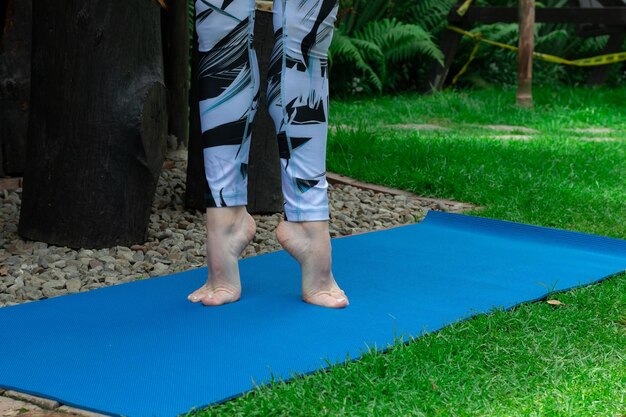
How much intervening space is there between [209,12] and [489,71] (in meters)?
9.72

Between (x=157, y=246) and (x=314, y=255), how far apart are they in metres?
1.32

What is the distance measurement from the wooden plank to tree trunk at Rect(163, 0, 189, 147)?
16.8ft

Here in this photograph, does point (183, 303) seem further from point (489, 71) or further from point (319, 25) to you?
point (489, 71)

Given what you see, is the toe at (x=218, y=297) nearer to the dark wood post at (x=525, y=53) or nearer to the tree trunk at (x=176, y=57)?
the tree trunk at (x=176, y=57)

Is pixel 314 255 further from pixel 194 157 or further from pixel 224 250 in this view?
pixel 194 157

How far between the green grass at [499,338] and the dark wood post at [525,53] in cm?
277

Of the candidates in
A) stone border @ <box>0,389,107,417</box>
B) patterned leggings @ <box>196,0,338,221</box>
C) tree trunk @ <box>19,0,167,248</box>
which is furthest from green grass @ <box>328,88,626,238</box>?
stone border @ <box>0,389,107,417</box>

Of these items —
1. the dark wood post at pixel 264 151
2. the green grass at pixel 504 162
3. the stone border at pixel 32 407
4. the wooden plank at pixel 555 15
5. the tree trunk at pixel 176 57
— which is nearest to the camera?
the stone border at pixel 32 407

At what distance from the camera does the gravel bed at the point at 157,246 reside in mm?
3711

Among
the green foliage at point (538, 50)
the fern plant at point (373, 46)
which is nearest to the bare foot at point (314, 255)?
the fern plant at point (373, 46)

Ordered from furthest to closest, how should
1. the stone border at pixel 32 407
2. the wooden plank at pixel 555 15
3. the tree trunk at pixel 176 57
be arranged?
the wooden plank at pixel 555 15 < the tree trunk at pixel 176 57 < the stone border at pixel 32 407

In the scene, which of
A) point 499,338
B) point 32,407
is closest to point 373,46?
point 499,338

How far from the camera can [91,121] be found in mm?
4059

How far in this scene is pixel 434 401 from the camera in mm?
2377
